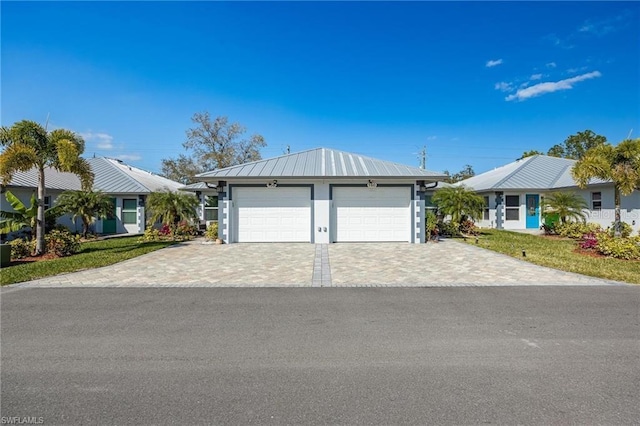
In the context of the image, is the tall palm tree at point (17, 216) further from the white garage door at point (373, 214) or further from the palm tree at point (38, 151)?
the white garage door at point (373, 214)

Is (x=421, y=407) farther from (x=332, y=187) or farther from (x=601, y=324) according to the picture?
(x=332, y=187)

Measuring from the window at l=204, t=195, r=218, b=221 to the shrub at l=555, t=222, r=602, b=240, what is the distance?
19.1 meters

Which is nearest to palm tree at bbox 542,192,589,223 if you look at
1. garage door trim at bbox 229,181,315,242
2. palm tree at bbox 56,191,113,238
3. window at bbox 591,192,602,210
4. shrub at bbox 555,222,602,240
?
shrub at bbox 555,222,602,240

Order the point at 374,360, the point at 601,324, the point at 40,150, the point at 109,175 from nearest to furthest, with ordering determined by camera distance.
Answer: the point at 374,360, the point at 601,324, the point at 40,150, the point at 109,175

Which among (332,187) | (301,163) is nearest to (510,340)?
(332,187)

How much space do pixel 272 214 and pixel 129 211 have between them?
1032cm

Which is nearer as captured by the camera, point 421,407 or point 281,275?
point 421,407

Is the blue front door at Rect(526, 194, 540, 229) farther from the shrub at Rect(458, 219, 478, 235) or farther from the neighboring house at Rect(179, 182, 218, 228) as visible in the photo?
the neighboring house at Rect(179, 182, 218, 228)

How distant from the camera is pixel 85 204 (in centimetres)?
1548

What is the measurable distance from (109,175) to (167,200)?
7064mm

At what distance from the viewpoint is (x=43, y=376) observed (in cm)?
334

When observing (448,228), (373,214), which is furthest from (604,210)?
(373,214)

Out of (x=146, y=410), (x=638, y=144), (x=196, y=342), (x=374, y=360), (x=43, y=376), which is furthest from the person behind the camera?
(x=638, y=144)

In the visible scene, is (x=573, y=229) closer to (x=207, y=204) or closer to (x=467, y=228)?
(x=467, y=228)
